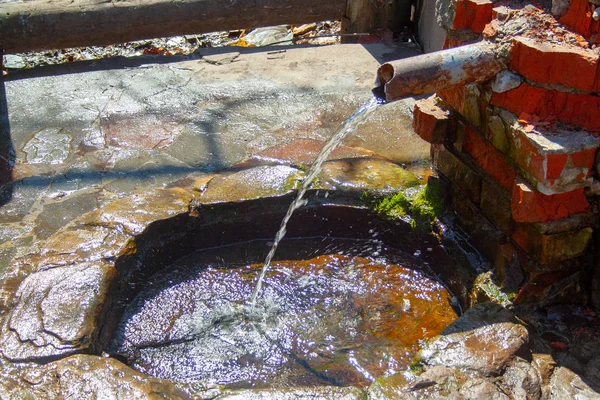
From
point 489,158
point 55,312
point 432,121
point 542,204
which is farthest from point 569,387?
point 55,312

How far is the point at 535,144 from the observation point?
7.55ft

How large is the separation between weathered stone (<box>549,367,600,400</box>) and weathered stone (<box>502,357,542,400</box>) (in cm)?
6

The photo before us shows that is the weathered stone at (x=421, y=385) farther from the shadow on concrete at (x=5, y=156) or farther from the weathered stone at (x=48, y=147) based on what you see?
the weathered stone at (x=48, y=147)

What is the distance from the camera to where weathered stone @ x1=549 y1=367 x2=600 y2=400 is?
212cm

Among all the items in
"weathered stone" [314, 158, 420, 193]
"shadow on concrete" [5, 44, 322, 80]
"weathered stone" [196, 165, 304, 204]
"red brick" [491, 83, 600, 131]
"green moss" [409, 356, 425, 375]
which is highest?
"red brick" [491, 83, 600, 131]

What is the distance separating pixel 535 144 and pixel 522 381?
84 centimetres

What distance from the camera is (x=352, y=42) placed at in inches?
233

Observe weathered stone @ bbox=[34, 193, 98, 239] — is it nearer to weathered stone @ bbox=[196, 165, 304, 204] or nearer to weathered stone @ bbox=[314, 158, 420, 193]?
weathered stone @ bbox=[196, 165, 304, 204]

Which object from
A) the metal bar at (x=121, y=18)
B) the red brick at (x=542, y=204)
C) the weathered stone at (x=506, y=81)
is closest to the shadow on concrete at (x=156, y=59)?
the metal bar at (x=121, y=18)

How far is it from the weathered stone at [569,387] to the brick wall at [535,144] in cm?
41

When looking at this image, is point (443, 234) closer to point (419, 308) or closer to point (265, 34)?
point (419, 308)

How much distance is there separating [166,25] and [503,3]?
344 centimetres

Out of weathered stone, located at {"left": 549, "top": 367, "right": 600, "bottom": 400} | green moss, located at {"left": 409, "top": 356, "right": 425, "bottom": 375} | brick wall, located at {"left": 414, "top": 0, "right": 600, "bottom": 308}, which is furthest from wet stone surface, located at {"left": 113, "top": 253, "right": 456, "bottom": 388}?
weathered stone, located at {"left": 549, "top": 367, "right": 600, "bottom": 400}

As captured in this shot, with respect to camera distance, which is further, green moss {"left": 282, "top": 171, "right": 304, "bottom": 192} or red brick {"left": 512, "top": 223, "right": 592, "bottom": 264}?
green moss {"left": 282, "top": 171, "right": 304, "bottom": 192}
